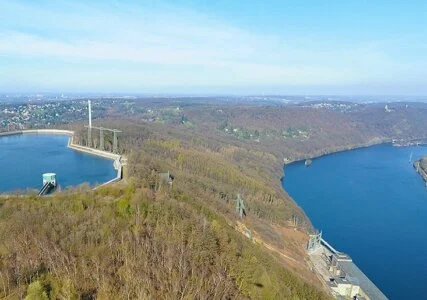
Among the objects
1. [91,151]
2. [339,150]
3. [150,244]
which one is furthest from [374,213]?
[339,150]

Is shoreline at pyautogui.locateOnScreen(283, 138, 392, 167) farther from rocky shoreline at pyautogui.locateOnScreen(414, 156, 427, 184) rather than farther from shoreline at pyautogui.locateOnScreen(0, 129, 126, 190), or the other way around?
shoreline at pyautogui.locateOnScreen(0, 129, 126, 190)

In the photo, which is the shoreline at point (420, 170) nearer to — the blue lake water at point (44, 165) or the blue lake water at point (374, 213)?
the blue lake water at point (374, 213)

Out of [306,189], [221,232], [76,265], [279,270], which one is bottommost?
[306,189]

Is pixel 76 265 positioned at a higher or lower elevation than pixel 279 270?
higher

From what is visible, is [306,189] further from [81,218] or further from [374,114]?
[374,114]

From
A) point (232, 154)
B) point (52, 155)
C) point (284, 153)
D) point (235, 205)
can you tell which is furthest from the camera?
point (284, 153)

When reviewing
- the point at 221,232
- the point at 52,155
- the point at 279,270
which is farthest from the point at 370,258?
the point at 52,155
